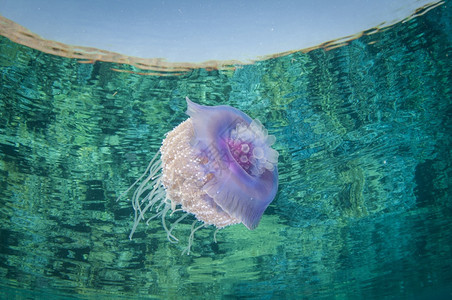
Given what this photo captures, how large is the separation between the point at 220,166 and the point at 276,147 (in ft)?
16.5

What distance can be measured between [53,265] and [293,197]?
37.3ft

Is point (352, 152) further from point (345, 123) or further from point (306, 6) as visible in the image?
point (306, 6)

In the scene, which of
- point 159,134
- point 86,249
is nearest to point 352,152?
point 159,134

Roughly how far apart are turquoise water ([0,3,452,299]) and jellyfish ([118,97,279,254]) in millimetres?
3013

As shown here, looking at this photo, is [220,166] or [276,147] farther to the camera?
[276,147]

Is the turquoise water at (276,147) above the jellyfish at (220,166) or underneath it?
above

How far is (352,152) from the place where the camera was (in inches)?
306

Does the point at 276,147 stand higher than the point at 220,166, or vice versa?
the point at 276,147

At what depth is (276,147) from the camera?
7168 millimetres

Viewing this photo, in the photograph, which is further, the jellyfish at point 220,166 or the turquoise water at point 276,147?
the turquoise water at point 276,147

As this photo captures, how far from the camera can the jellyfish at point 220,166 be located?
2.31 meters

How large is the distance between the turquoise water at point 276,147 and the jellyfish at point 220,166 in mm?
3013

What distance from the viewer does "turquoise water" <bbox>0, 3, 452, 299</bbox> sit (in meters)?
5.43

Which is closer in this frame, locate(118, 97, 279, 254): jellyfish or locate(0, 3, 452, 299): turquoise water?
locate(118, 97, 279, 254): jellyfish
